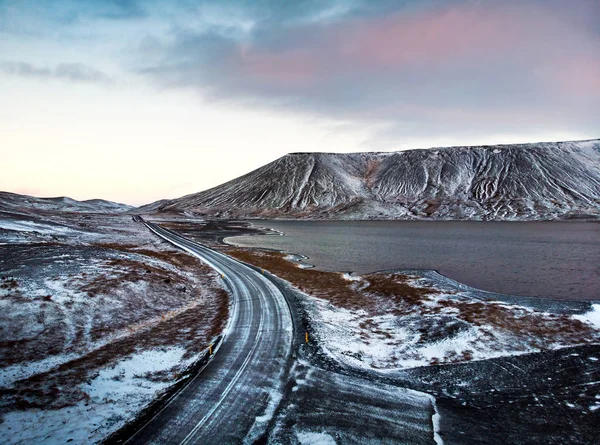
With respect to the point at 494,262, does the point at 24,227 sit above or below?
above

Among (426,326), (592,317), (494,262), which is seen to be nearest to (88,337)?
(426,326)

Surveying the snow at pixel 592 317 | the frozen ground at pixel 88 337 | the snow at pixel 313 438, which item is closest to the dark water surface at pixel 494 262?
the snow at pixel 592 317

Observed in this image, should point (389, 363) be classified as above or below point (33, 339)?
below

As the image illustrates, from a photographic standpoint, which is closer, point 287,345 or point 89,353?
point 89,353

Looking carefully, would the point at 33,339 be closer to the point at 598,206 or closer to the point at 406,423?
the point at 406,423

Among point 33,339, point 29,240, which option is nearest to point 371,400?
point 33,339

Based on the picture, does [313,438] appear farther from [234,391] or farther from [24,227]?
[24,227]

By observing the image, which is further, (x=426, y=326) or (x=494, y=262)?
(x=494, y=262)
